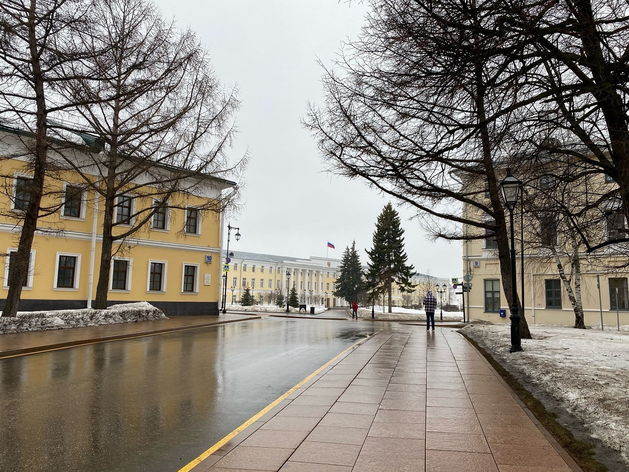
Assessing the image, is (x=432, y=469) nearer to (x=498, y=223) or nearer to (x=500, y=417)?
(x=500, y=417)

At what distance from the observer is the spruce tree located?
58.6 metres

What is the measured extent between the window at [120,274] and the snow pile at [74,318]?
5.08 metres

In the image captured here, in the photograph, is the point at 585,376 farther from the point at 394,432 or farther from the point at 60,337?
the point at 60,337

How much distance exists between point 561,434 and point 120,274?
26.6 meters

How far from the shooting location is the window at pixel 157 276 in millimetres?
28567

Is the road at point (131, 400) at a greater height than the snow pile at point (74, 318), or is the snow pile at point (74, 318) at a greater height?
the snow pile at point (74, 318)

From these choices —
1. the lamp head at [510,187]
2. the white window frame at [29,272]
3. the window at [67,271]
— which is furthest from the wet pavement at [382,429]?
the window at [67,271]

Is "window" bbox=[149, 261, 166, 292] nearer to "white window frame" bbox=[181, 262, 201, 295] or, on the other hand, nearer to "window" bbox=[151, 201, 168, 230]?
"white window frame" bbox=[181, 262, 201, 295]

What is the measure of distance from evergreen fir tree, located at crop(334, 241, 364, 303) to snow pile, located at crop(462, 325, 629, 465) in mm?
71693

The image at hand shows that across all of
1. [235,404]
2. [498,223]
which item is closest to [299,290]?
[498,223]

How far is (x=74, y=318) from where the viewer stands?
17875 millimetres

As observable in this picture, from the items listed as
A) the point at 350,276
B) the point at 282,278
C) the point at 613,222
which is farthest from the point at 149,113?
the point at 282,278

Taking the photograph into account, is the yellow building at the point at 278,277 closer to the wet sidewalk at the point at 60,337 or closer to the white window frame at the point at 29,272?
the white window frame at the point at 29,272

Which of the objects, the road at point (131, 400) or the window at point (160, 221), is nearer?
the road at point (131, 400)
